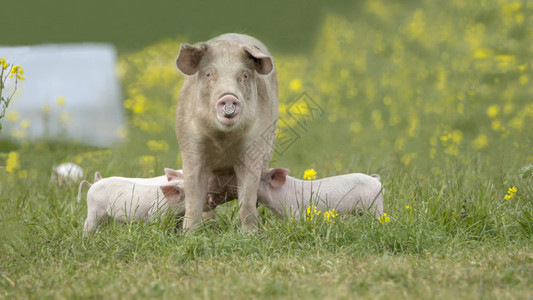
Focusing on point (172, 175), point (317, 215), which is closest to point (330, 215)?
point (317, 215)

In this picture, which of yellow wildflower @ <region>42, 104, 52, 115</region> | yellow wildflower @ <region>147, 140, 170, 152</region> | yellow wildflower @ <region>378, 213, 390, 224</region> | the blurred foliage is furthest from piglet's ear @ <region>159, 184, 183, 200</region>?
yellow wildflower @ <region>42, 104, 52, 115</region>

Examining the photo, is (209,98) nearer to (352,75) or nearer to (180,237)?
(180,237)

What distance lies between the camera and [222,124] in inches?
191

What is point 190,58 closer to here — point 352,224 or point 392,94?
point 352,224

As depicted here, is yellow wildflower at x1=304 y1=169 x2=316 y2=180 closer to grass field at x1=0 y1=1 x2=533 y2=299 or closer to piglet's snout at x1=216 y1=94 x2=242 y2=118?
grass field at x1=0 y1=1 x2=533 y2=299

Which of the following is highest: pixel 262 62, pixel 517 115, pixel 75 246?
Result: pixel 262 62

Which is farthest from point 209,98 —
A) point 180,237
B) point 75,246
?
point 75,246

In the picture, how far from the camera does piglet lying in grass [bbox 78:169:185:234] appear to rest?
5539 millimetres

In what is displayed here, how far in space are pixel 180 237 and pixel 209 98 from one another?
1.01 meters

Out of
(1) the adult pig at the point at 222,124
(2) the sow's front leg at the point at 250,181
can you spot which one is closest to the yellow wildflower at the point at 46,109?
(1) the adult pig at the point at 222,124

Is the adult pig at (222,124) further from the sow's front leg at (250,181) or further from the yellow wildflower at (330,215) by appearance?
the yellow wildflower at (330,215)

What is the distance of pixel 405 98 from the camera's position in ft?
40.9

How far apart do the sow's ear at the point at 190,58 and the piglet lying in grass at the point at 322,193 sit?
1.05 meters

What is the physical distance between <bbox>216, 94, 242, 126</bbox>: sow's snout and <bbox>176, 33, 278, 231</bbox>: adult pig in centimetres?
5
